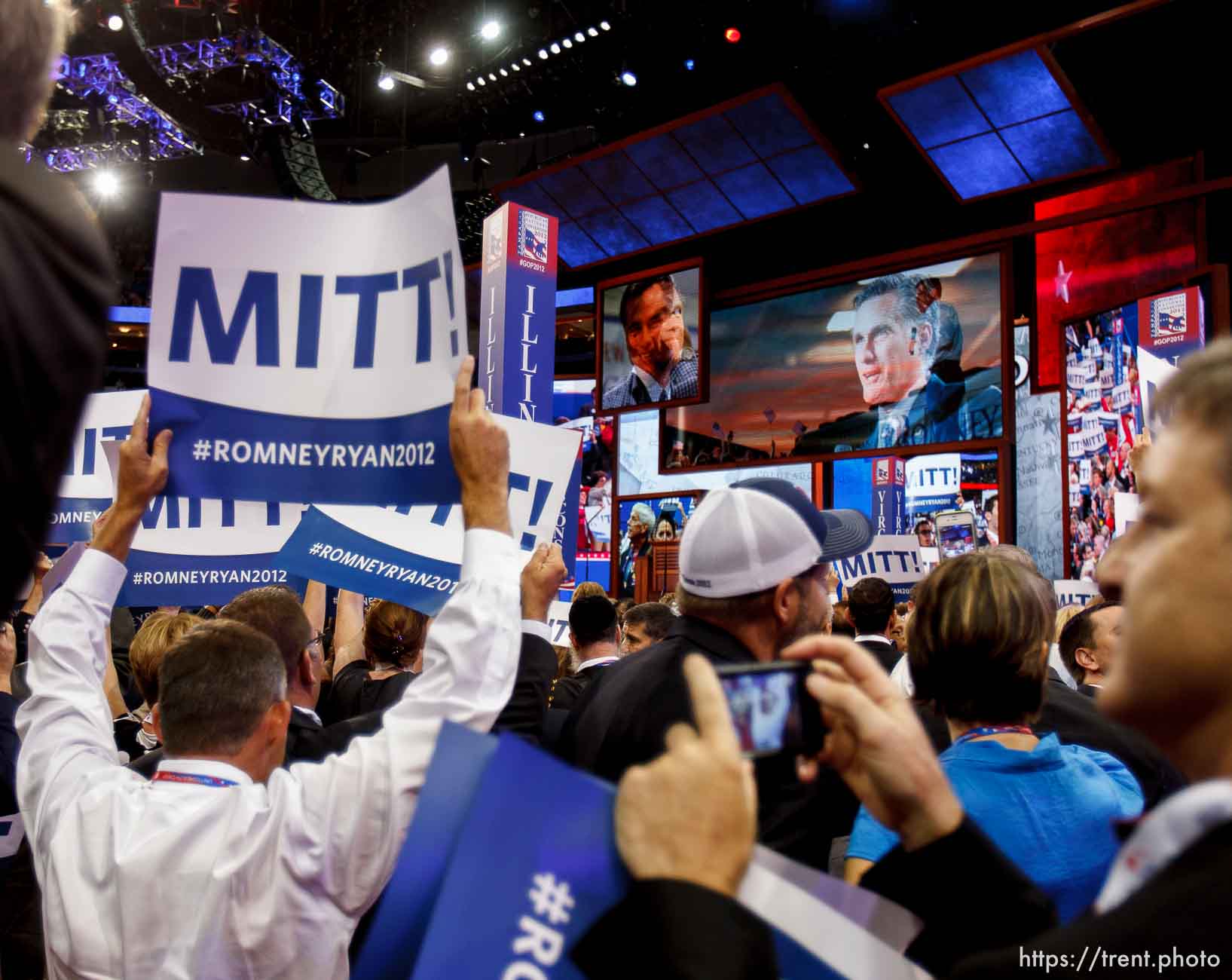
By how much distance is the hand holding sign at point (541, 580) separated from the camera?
2.53 m

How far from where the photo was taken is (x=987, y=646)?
6.26 ft

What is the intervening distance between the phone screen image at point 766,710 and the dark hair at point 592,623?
3.58 meters

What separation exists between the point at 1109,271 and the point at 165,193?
12.0 m

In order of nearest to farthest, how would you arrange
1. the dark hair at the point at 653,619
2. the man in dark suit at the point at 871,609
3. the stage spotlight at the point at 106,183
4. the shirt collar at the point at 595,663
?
the shirt collar at the point at 595,663, the dark hair at the point at 653,619, the man in dark suit at the point at 871,609, the stage spotlight at the point at 106,183

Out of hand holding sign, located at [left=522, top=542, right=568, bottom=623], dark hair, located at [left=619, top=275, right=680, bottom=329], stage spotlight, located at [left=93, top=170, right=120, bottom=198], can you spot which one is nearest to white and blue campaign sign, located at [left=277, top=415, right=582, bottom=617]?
hand holding sign, located at [left=522, top=542, right=568, bottom=623]

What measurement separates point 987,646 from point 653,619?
3183mm

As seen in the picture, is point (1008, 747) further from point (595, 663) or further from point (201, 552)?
point (595, 663)

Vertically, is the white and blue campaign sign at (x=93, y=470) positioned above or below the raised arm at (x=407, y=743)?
above

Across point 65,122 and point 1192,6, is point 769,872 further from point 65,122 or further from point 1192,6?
point 65,122

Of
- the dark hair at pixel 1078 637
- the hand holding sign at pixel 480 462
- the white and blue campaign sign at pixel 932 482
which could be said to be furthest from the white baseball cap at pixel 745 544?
the white and blue campaign sign at pixel 932 482

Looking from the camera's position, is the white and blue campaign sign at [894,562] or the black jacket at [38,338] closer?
the black jacket at [38,338]

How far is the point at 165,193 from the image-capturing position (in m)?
2.19

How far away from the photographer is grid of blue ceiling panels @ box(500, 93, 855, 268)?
13016 millimetres

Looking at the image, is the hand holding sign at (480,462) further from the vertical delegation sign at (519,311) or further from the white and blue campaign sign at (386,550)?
the vertical delegation sign at (519,311)
